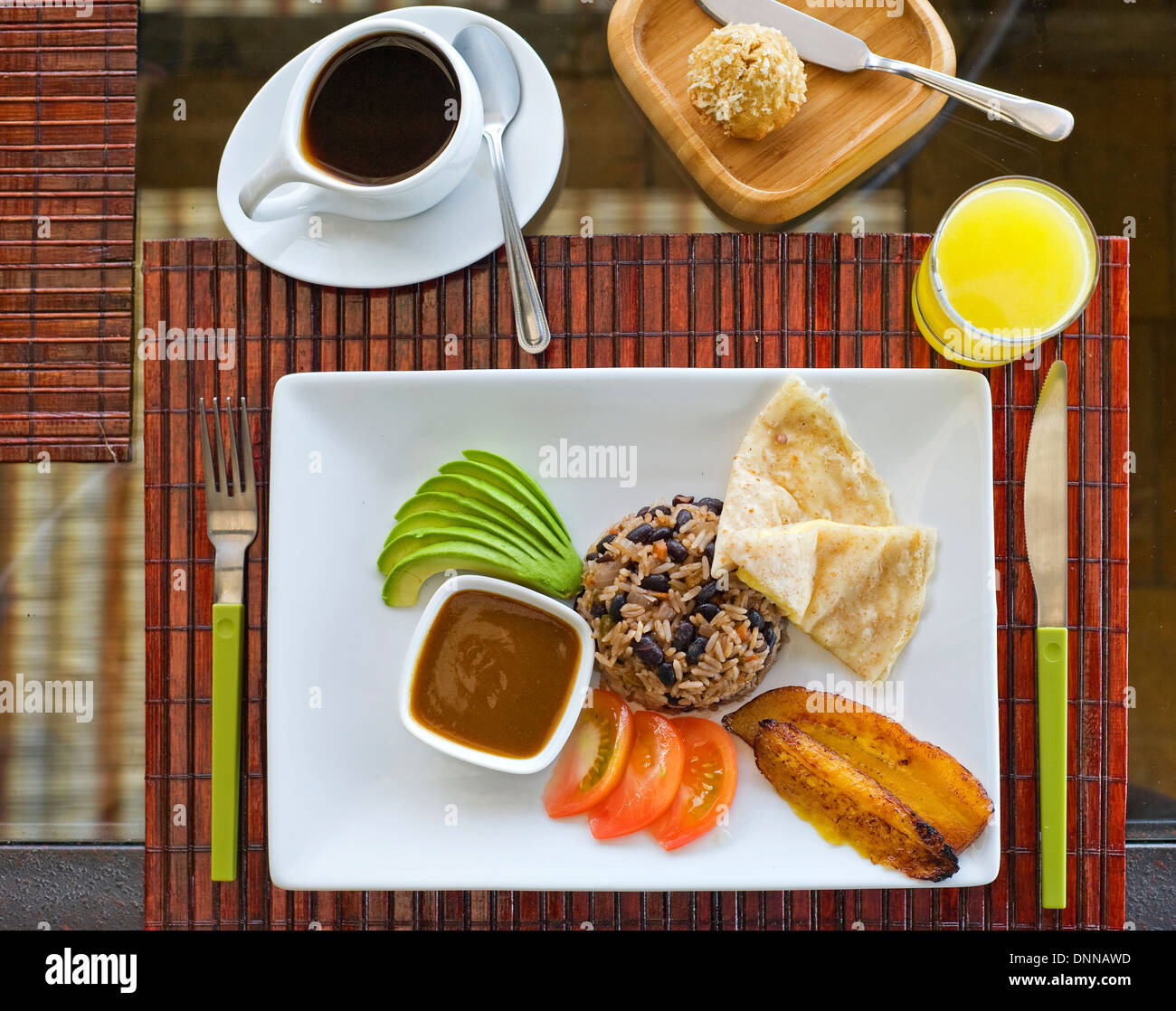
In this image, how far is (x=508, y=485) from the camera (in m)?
1.69

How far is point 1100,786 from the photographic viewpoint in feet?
5.88

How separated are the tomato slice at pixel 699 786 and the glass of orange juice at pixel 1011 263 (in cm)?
93

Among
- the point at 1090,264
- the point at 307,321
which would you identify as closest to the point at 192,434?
the point at 307,321

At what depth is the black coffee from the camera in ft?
5.27

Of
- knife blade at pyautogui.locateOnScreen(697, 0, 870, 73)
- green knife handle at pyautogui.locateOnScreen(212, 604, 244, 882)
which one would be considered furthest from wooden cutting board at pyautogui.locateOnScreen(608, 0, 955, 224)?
green knife handle at pyautogui.locateOnScreen(212, 604, 244, 882)

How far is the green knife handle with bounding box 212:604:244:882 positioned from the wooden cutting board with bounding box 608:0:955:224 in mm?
1368

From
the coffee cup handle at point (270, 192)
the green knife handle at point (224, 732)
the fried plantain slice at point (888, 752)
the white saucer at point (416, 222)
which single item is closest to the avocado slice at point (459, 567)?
the green knife handle at point (224, 732)

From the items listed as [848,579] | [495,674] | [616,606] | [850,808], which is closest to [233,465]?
[495,674]

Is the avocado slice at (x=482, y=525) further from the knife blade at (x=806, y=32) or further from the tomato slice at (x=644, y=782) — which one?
the knife blade at (x=806, y=32)

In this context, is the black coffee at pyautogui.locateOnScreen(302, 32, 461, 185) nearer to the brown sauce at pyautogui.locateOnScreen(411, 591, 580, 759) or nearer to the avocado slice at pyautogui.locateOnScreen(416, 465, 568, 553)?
the avocado slice at pyautogui.locateOnScreen(416, 465, 568, 553)

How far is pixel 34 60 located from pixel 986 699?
2428 millimetres

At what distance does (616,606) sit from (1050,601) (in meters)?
0.89

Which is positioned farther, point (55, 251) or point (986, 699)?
point (55, 251)

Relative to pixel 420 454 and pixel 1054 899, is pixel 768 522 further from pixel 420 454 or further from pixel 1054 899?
pixel 1054 899
